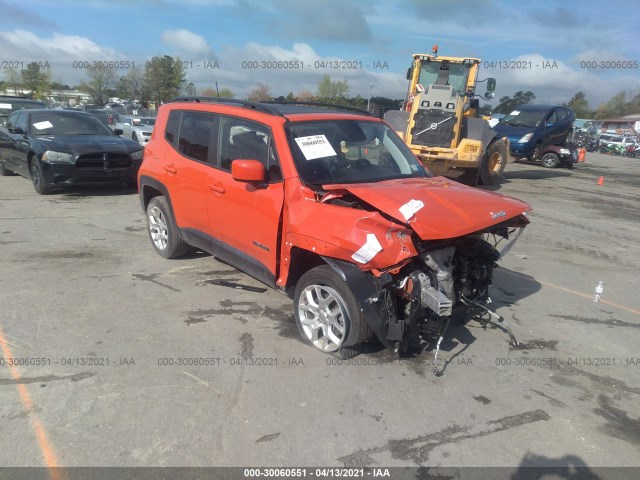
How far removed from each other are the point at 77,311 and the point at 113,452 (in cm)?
209

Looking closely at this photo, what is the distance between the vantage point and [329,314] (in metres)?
3.65

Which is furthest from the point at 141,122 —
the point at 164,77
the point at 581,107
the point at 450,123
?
the point at 581,107

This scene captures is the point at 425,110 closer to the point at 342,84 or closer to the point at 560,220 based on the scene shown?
the point at 560,220

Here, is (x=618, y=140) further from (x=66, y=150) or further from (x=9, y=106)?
(x=66, y=150)

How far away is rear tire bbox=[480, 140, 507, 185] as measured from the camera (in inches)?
476

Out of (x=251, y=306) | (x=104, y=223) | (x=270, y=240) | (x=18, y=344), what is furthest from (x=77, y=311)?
(x=104, y=223)

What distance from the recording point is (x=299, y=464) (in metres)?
2.65

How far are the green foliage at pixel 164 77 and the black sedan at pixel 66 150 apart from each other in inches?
1587

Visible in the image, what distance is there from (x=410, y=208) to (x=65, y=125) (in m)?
9.40

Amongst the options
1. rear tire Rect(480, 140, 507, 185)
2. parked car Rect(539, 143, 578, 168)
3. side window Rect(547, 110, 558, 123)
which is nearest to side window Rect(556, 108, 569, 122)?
side window Rect(547, 110, 558, 123)

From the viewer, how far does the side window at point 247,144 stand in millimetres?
4062

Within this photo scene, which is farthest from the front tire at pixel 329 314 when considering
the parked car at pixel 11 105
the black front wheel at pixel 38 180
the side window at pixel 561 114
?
the side window at pixel 561 114

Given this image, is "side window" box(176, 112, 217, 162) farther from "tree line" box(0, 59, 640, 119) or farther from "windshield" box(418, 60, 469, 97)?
"tree line" box(0, 59, 640, 119)

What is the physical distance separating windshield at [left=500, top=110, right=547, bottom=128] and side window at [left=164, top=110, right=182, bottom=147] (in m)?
16.2
